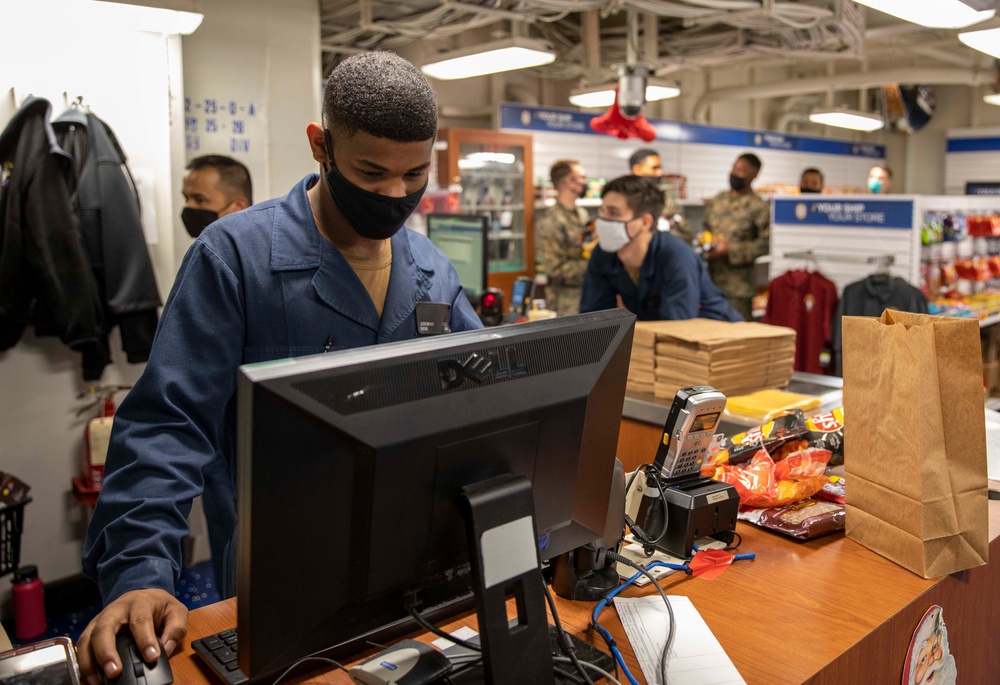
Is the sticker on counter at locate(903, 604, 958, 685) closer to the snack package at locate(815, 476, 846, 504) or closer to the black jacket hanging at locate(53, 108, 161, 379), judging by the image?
the snack package at locate(815, 476, 846, 504)

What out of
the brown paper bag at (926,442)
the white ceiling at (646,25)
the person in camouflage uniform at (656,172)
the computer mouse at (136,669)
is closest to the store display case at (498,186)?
the white ceiling at (646,25)

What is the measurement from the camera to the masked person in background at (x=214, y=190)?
353 cm

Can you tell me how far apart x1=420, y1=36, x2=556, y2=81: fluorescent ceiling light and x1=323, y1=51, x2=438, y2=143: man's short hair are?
12.7ft

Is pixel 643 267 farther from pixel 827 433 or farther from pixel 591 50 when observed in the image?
pixel 591 50

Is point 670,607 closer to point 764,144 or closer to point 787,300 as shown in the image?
point 787,300

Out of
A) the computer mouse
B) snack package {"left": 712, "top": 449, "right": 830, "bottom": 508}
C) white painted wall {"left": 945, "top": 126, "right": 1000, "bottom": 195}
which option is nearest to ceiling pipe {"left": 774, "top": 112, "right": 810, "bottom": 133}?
white painted wall {"left": 945, "top": 126, "right": 1000, "bottom": 195}

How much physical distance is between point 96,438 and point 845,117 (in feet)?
30.7

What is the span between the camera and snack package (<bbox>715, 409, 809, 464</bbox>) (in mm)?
2070

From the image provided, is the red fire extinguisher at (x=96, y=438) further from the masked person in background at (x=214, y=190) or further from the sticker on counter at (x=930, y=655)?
Answer: the sticker on counter at (x=930, y=655)

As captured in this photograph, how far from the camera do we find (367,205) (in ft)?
5.30

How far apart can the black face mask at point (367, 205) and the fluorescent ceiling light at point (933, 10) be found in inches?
105

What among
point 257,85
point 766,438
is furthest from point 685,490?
point 257,85

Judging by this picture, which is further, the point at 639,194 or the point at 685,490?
the point at 639,194

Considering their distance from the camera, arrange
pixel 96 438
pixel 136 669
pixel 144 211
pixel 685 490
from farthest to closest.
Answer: pixel 144 211 < pixel 96 438 < pixel 685 490 < pixel 136 669
